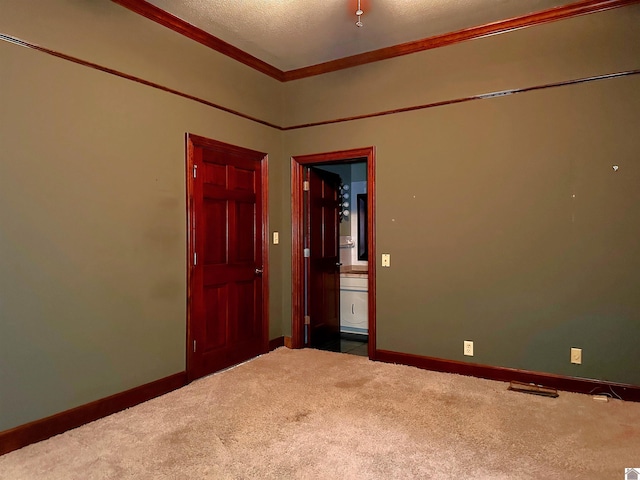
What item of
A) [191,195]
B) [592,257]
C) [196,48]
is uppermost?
[196,48]

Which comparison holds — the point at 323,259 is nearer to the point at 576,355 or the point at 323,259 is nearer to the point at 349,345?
the point at 349,345

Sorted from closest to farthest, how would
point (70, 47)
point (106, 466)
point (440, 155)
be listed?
1. point (106, 466)
2. point (70, 47)
3. point (440, 155)

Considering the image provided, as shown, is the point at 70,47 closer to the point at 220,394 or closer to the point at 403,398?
the point at 220,394

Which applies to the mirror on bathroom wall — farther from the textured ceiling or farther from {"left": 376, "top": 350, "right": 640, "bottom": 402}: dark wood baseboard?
the textured ceiling

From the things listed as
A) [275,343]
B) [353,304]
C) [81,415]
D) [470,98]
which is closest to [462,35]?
[470,98]

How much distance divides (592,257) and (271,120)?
11.1 feet

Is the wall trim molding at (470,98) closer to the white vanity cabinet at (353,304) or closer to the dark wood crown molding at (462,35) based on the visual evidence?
the dark wood crown molding at (462,35)

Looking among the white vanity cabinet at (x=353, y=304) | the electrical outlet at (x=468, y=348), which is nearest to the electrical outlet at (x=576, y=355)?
the electrical outlet at (x=468, y=348)

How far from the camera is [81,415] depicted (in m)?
2.75

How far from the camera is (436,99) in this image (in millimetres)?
3850

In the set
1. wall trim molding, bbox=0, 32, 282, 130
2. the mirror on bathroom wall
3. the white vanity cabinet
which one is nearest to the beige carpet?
the white vanity cabinet

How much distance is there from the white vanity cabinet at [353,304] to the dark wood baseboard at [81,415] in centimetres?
261

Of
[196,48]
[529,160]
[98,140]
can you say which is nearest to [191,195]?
[98,140]

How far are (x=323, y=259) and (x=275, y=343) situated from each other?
3.85 feet
